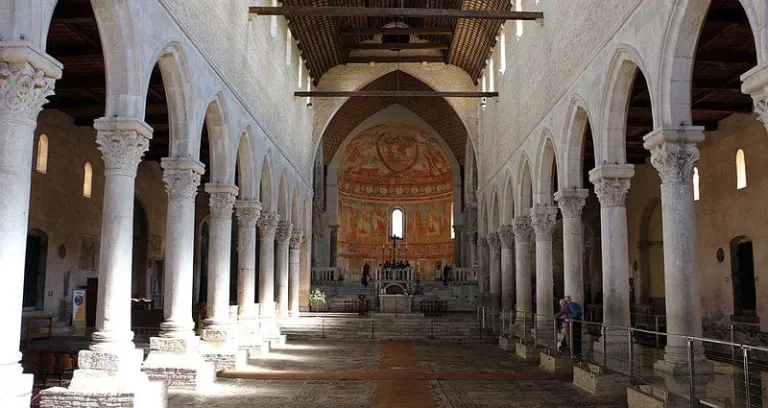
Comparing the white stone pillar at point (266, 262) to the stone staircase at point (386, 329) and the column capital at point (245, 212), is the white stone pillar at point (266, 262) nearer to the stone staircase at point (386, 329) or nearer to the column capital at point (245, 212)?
the stone staircase at point (386, 329)

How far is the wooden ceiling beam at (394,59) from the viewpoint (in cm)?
3669

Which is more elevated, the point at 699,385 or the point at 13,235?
the point at 13,235

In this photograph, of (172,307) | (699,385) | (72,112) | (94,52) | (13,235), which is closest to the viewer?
(13,235)

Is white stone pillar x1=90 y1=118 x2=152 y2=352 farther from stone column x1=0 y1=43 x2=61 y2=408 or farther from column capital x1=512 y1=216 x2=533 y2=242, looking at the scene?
column capital x1=512 y1=216 x2=533 y2=242

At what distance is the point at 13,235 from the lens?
8.45m

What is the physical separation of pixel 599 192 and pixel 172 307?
956cm

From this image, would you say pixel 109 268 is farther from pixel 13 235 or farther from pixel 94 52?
pixel 94 52

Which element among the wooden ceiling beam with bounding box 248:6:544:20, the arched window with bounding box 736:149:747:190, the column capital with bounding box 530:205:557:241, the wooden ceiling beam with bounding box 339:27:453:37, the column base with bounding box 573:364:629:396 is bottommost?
the column base with bounding box 573:364:629:396

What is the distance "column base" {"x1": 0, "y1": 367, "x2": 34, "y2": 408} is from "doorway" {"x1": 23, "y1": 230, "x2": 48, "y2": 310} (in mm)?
15771

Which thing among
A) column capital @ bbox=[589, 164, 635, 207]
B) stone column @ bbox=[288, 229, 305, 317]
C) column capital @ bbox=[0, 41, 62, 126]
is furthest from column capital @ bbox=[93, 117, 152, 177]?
stone column @ bbox=[288, 229, 305, 317]

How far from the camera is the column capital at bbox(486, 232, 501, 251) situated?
32.6 m

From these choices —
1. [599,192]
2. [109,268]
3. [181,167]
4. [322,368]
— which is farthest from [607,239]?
[109,268]

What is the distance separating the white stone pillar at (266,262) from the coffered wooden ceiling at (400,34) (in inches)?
331

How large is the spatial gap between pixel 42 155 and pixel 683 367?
19.8m
